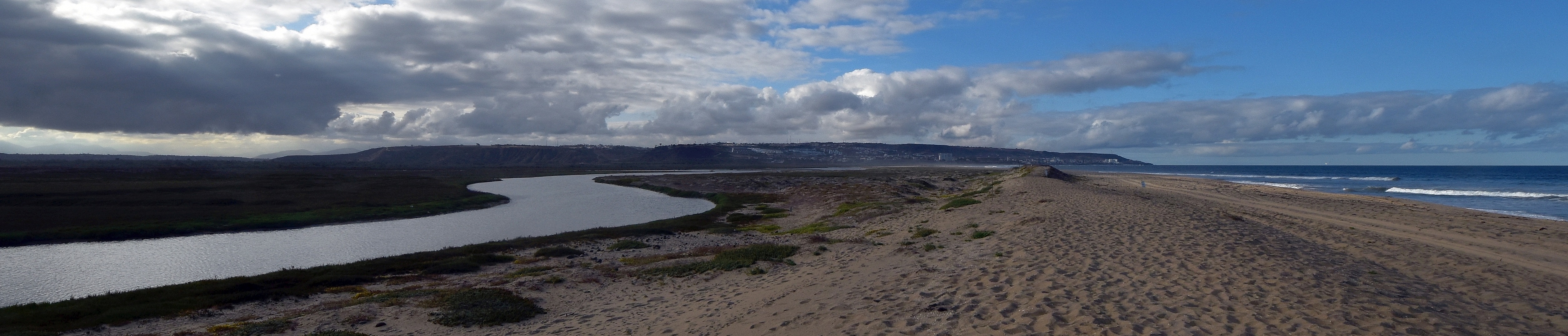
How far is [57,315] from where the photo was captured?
1275 cm

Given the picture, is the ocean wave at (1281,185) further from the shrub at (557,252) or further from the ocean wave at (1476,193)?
the shrub at (557,252)

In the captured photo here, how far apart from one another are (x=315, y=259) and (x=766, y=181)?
53467 mm

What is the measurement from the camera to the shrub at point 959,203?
102 ft

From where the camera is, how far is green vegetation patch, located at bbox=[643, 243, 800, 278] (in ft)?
53.5

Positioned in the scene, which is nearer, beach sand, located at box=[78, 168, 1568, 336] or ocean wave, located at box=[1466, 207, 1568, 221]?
beach sand, located at box=[78, 168, 1568, 336]

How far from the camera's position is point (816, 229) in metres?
27.4

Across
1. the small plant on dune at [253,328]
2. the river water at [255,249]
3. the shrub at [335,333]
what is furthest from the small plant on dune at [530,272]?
the river water at [255,249]

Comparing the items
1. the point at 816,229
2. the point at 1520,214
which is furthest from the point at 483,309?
the point at 1520,214

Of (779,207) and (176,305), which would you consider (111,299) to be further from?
(779,207)

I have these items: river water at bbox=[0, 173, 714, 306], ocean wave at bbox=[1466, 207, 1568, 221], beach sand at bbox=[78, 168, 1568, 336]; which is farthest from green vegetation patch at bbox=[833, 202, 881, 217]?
ocean wave at bbox=[1466, 207, 1568, 221]

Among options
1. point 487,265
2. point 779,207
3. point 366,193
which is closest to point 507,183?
point 366,193

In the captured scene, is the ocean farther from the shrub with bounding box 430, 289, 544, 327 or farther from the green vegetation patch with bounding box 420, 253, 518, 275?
the green vegetation patch with bounding box 420, 253, 518, 275

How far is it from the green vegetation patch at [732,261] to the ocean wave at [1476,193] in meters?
54.7

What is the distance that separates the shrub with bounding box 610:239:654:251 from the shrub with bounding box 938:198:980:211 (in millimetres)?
13732
